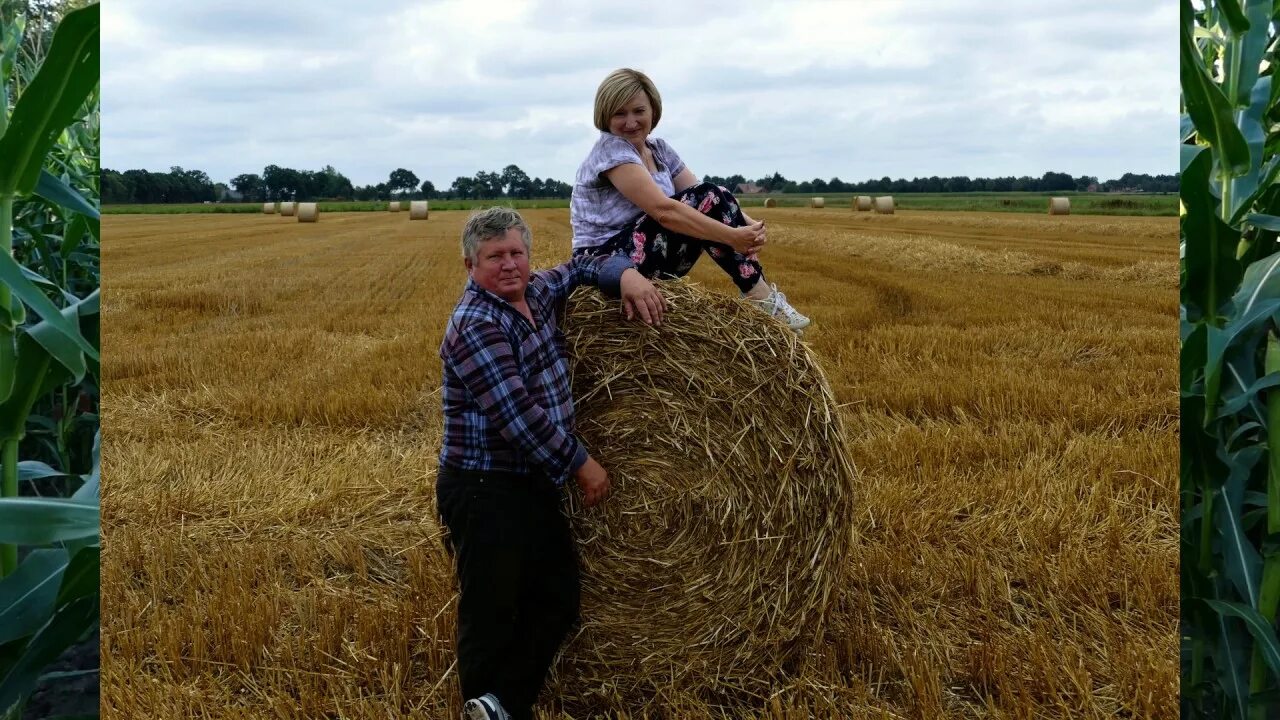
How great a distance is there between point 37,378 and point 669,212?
1.86 metres

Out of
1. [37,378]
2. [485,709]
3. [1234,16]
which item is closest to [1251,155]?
[1234,16]

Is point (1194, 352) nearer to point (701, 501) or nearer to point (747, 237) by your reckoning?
point (747, 237)

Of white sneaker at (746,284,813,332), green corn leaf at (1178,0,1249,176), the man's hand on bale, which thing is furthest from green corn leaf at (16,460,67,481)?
white sneaker at (746,284,813,332)

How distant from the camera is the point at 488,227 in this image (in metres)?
2.55

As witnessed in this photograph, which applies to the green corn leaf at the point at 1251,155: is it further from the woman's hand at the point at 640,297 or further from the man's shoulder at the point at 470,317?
the man's shoulder at the point at 470,317

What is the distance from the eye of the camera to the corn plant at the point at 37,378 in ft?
3.86

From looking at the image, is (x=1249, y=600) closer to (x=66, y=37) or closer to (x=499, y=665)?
(x=499, y=665)

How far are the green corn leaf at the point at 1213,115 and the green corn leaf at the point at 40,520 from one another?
1808mm

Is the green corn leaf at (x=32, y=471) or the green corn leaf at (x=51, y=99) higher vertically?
the green corn leaf at (x=51, y=99)

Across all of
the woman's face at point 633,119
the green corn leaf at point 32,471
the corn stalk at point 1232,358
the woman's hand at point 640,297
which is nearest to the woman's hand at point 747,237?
the woman's hand at point 640,297

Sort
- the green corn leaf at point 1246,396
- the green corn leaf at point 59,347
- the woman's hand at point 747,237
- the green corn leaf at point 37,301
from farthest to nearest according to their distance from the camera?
1. the woman's hand at point 747,237
2. the green corn leaf at point 1246,396
3. the green corn leaf at point 59,347
4. the green corn leaf at point 37,301

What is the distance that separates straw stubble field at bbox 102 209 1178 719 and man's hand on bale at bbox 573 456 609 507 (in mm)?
681

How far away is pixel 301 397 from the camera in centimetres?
612

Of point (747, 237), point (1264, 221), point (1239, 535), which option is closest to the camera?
point (1264, 221)
